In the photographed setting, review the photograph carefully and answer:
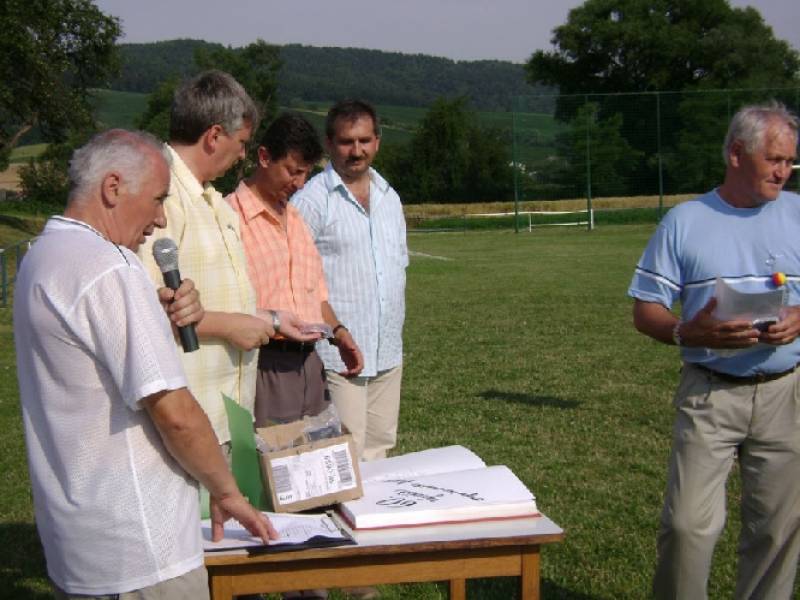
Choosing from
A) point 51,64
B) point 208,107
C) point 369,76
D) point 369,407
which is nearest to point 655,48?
point 51,64

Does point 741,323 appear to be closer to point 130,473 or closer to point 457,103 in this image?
point 130,473

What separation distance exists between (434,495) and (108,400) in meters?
1.00

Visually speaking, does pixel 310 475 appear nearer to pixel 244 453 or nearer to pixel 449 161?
pixel 244 453

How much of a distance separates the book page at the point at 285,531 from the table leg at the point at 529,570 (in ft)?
1.59

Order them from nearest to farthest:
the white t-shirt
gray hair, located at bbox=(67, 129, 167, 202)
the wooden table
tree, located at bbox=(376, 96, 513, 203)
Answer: the white t-shirt < gray hair, located at bbox=(67, 129, 167, 202) < the wooden table < tree, located at bbox=(376, 96, 513, 203)

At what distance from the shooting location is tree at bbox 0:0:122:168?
35969 millimetres

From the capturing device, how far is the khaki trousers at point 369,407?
16.1 ft

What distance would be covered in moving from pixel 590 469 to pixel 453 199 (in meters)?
61.5

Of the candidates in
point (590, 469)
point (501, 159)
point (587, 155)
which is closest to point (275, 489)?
point (590, 469)

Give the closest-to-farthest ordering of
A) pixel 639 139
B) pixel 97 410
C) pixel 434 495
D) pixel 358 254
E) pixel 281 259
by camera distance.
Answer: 1. pixel 97 410
2. pixel 434 495
3. pixel 281 259
4. pixel 358 254
5. pixel 639 139

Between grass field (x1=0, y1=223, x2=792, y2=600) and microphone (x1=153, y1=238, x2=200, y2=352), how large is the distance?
7.74ft

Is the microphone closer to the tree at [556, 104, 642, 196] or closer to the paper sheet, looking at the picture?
the paper sheet

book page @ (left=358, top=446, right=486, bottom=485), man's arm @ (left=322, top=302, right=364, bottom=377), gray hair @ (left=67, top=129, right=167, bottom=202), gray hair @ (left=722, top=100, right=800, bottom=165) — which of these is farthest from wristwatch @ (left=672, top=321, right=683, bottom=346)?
gray hair @ (left=67, top=129, right=167, bottom=202)

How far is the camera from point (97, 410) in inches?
96.2
